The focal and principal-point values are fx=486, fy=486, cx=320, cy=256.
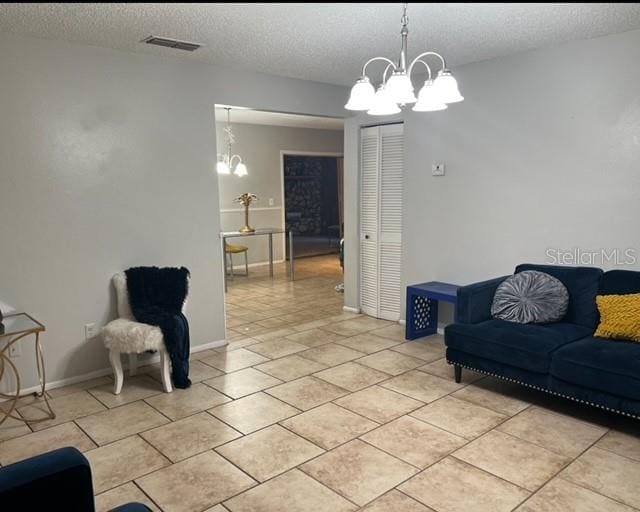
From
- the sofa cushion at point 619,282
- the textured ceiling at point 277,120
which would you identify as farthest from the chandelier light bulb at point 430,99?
the textured ceiling at point 277,120

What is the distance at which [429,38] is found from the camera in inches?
134

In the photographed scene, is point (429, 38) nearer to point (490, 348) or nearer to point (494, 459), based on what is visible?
point (490, 348)

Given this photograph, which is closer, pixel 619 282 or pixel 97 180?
pixel 619 282

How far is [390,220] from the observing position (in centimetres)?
498

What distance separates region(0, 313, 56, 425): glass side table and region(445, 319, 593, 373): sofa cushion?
273 cm

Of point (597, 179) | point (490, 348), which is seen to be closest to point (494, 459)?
point (490, 348)

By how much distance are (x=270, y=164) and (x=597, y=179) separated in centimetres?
585

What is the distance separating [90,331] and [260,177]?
5.14 meters

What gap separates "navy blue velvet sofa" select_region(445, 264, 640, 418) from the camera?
8.99 feet

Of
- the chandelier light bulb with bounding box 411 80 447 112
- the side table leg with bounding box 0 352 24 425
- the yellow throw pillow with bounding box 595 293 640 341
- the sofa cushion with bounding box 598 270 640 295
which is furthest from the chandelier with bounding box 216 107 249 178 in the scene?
the yellow throw pillow with bounding box 595 293 640 341

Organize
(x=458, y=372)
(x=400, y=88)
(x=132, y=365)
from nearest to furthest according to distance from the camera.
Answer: (x=400, y=88) → (x=458, y=372) → (x=132, y=365)

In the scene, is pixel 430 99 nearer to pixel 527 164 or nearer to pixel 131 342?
pixel 527 164

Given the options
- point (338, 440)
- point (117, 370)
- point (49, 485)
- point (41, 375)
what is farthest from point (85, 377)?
point (49, 485)

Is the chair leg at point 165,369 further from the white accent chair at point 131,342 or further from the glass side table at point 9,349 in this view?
the glass side table at point 9,349
